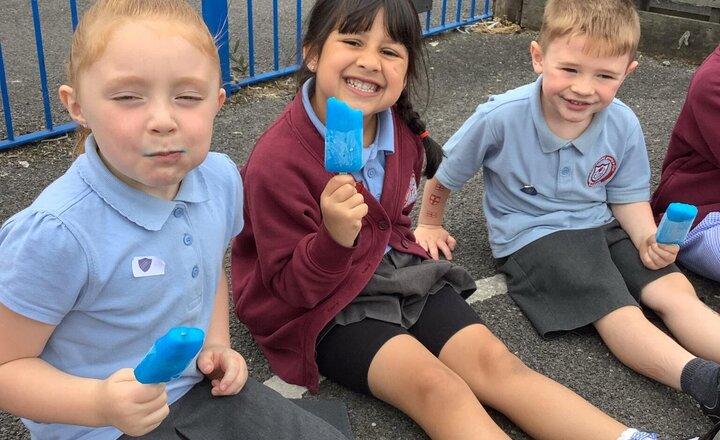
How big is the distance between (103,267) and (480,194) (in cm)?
246

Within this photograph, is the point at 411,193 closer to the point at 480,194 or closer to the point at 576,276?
the point at 576,276

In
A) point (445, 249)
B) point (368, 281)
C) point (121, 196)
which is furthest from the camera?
point (445, 249)

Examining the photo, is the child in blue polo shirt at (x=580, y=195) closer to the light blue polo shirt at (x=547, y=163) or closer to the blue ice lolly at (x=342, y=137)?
the light blue polo shirt at (x=547, y=163)

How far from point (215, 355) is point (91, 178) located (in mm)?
518

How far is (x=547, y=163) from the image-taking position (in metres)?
2.82

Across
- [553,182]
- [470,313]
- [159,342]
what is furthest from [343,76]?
[159,342]

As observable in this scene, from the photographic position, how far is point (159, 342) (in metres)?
1.17

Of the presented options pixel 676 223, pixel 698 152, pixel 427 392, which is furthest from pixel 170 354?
pixel 698 152

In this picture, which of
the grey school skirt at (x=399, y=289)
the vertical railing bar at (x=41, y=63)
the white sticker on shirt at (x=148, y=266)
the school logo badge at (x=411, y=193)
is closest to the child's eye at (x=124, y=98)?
the white sticker on shirt at (x=148, y=266)

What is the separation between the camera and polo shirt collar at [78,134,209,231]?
1540 millimetres

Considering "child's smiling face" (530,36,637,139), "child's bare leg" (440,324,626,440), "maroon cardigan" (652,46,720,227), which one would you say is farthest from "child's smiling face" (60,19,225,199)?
"maroon cardigan" (652,46,720,227)

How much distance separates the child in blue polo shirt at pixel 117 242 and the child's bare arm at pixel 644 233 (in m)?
1.69

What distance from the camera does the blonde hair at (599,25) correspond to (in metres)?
2.59

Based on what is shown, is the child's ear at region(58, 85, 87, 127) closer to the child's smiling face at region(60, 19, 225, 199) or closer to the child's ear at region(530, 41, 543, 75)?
the child's smiling face at region(60, 19, 225, 199)
